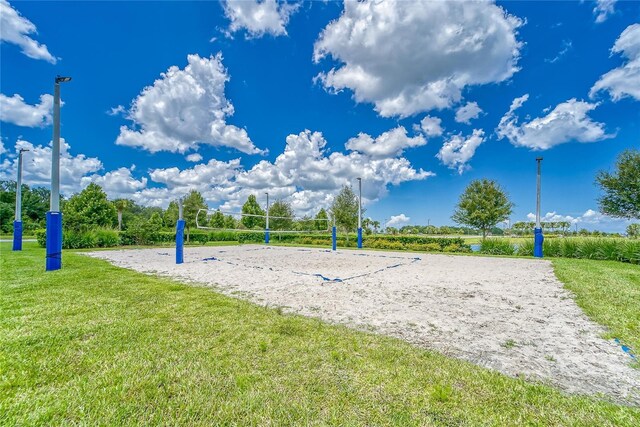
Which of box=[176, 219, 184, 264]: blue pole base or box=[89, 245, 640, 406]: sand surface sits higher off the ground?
box=[176, 219, 184, 264]: blue pole base

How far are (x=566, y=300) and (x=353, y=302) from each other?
362 centimetres

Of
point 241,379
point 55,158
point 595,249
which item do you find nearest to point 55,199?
point 55,158

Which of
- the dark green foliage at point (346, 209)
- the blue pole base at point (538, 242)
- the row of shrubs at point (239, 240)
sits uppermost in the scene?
the dark green foliage at point (346, 209)

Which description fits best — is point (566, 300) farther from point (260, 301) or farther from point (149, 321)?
point (149, 321)

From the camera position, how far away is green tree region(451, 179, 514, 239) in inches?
650

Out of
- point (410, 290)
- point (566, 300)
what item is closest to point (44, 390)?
point (410, 290)

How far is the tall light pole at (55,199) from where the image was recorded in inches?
259


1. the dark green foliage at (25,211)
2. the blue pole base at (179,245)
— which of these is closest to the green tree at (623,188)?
the blue pole base at (179,245)

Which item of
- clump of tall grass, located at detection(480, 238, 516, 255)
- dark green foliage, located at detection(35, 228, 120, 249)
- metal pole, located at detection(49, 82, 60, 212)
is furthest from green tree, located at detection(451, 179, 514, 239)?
dark green foliage, located at detection(35, 228, 120, 249)

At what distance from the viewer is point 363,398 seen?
1.85 m

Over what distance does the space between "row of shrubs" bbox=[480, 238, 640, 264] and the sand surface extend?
6759 mm

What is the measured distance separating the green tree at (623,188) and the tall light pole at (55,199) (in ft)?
66.3

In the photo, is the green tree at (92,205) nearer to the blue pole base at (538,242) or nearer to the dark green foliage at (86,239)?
the dark green foliage at (86,239)

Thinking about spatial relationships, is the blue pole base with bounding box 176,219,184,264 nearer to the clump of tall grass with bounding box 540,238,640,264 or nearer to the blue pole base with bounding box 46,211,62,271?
the blue pole base with bounding box 46,211,62,271
